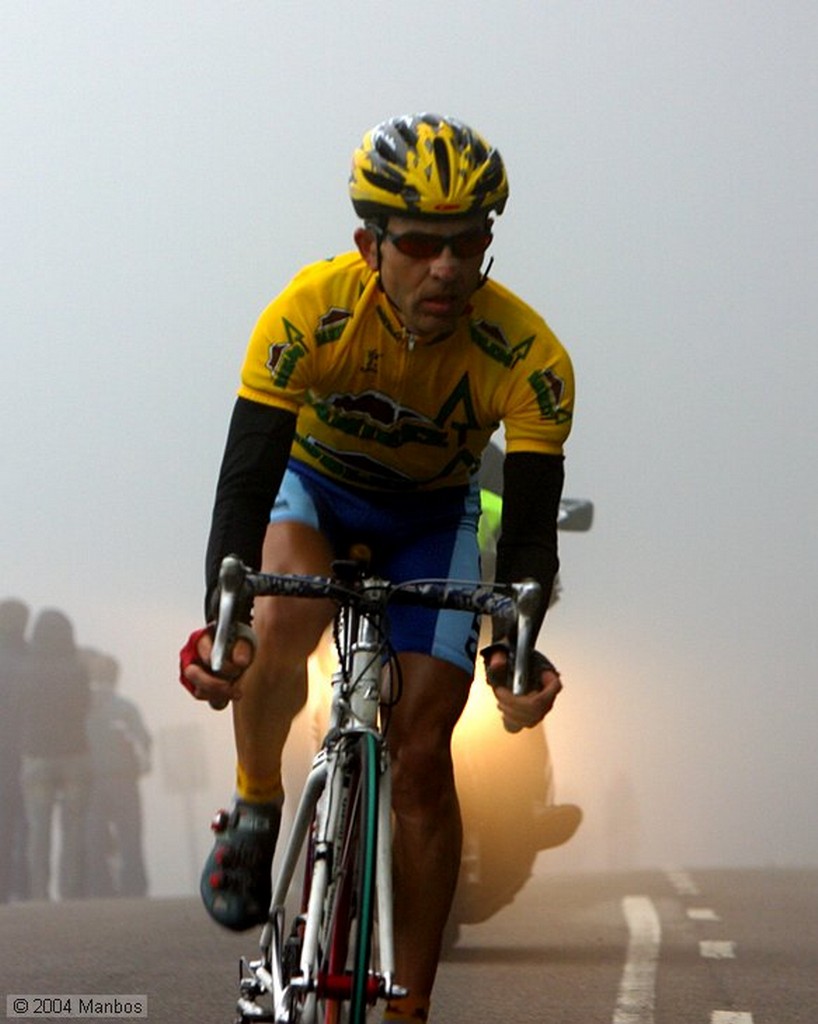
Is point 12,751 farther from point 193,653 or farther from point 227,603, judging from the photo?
point 227,603

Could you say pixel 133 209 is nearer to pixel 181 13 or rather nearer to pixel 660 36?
pixel 181 13

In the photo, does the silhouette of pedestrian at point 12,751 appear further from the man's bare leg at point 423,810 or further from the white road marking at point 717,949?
the man's bare leg at point 423,810

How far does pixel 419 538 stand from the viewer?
5.79m

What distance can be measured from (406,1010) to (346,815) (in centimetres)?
60

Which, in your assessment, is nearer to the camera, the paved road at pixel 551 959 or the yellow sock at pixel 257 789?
the yellow sock at pixel 257 789

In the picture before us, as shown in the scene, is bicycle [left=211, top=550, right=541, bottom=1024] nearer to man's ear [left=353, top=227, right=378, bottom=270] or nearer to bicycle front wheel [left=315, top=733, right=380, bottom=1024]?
bicycle front wheel [left=315, top=733, right=380, bottom=1024]

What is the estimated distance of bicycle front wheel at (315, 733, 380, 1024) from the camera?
4359 millimetres

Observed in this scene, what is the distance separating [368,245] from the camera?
17.4ft

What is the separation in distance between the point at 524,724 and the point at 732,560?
12301 millimetres

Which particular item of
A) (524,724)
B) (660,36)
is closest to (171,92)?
(660,36)

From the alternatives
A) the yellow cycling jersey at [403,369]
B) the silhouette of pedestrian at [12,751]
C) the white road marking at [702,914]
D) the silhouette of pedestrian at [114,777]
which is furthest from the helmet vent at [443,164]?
the silhouette of pedestrian at [114,777]

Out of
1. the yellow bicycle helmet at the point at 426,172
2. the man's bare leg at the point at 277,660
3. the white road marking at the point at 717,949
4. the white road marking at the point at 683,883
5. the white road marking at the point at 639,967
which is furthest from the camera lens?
the white road marking at the point at 683,883

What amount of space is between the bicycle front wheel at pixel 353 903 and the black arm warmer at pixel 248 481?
454mm

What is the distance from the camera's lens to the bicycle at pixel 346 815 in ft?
14.6
